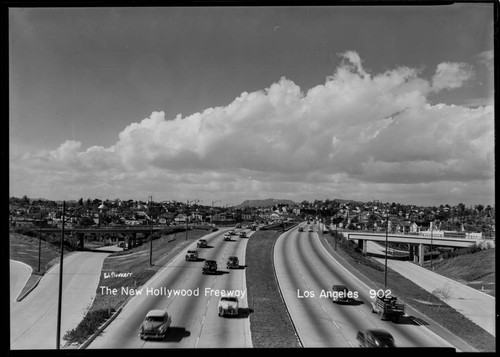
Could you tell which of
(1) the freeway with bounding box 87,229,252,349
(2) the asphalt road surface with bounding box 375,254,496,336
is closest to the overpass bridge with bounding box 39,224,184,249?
(1) the freeway with bounding box 87,229,252,349

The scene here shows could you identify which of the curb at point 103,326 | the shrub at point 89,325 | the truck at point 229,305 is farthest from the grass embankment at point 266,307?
the shrub at point 89,325

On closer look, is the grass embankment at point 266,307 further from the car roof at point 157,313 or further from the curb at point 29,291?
the curb at point 29,291

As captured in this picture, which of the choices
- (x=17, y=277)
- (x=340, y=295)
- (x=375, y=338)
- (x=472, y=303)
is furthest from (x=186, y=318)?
(x=472, y=303)

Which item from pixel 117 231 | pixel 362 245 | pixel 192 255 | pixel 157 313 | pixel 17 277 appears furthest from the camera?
pixel 362 245

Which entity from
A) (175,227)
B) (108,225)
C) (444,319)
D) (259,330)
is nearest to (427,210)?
(444,319)

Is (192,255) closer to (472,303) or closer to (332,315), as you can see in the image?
(332,315)

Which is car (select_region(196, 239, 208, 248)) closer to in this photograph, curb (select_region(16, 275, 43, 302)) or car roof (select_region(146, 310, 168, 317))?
car roof (select_region(146, 310, 168, 317))
